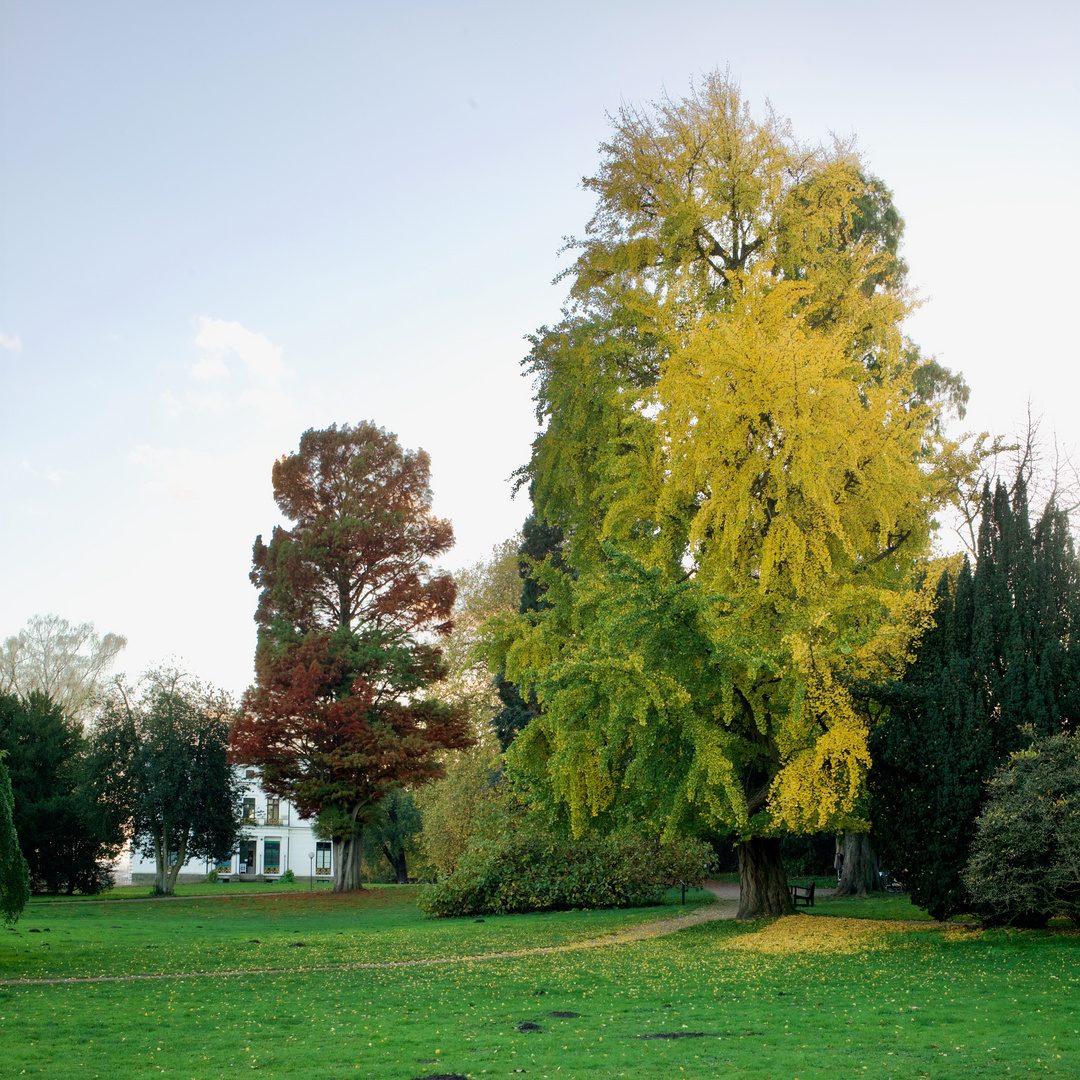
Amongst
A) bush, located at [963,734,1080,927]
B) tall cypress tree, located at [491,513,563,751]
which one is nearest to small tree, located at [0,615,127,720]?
tall cypress tree, located at [491,513,563,751]

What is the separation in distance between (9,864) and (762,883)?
1276 cm

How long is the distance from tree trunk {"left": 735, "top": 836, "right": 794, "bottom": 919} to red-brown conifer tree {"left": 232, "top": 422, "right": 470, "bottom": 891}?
1595 cm

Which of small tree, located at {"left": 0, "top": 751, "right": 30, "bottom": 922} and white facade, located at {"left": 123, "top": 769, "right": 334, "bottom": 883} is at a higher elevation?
small tree, located at {"left": 0, "top": 751, "right": 30, "bottom": 922}

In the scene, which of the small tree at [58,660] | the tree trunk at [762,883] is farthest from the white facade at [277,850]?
the tree trunk at [762,883]

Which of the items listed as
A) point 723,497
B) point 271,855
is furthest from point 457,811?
point 271,855

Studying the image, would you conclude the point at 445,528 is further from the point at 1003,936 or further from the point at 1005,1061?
the point at 1005,1061

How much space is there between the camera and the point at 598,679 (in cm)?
1432

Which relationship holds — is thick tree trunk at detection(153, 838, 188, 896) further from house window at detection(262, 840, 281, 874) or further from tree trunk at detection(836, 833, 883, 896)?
house window at detection(262, 840, 281, 874)

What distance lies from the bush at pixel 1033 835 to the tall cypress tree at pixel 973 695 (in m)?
0.70

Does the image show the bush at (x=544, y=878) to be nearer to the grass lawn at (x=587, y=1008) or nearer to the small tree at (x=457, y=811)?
the small tree at (x=457, y=811)

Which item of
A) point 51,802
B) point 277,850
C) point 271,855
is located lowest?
point 271,855

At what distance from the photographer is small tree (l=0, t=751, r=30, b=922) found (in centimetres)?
1428

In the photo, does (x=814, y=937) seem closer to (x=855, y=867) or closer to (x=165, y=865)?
(x=855, y=867)

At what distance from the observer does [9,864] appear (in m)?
14.4
